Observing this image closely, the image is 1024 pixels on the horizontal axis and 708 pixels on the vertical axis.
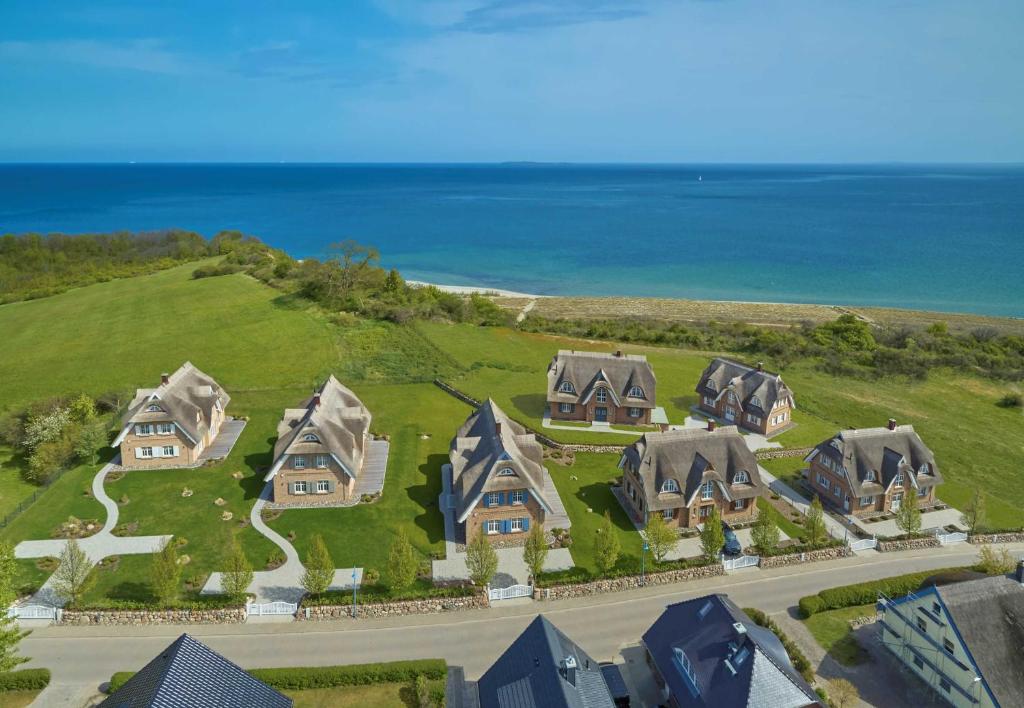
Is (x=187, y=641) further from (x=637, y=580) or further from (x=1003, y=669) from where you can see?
(x=1003, y=669)

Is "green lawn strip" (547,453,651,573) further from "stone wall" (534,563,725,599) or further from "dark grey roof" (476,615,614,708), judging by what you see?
"dark grey roof" (476,615,614,708)

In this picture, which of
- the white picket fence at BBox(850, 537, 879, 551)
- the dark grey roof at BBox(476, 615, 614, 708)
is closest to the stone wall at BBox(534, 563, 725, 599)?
the dark grey roof at BBox(476, 615, 614, 708)

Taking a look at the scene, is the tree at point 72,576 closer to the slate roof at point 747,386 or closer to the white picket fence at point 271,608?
the white picket fence at point 271,608

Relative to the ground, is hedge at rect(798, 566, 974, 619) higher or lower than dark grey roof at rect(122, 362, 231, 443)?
lower

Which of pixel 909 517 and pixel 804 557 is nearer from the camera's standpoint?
pixel 804 557

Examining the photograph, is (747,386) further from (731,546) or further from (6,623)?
(6,623)

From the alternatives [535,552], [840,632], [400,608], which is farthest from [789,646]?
[400,608]
